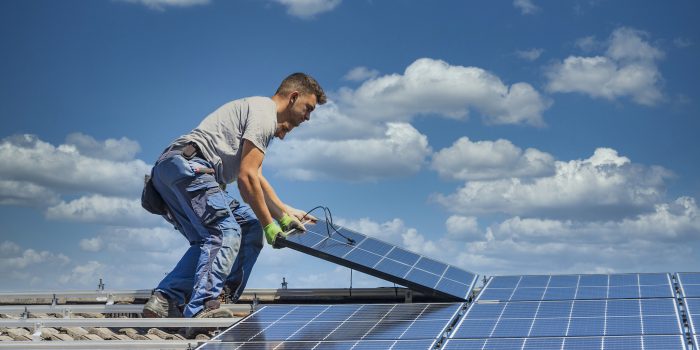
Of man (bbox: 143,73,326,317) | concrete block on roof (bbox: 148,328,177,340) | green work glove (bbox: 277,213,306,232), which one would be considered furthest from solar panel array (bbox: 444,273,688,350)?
concrete block on roof (bbox: 148,328,177,340)

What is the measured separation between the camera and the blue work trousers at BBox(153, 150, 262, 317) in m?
11.4

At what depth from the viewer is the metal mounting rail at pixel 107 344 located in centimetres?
962

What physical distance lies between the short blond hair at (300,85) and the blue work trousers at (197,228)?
1.40m

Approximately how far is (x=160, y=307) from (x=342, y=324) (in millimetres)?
2575

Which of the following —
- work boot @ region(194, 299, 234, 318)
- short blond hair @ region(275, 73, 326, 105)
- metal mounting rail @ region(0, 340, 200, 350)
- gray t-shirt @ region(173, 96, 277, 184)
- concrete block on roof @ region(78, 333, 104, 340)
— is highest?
short blond hair @ region(275, 73, 326, 105)

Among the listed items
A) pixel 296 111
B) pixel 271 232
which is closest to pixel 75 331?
pixel 271 232

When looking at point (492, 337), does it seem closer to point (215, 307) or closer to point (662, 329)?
point (662, 329)

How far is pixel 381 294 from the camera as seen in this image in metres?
13.2

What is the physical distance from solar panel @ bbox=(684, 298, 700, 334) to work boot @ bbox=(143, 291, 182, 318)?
6004mm

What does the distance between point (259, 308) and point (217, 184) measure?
5.29ft

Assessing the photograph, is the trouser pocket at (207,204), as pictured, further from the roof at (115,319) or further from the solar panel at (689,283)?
the solar panel at (689,283)

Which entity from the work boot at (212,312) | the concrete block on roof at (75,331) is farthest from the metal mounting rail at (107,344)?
the work boot at (212,312)

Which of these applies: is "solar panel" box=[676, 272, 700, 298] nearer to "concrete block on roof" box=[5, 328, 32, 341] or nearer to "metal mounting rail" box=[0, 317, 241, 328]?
"metal mounting rail" box=[0, 317, 241, 328]

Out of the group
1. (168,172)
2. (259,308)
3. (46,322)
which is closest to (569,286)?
(259,308)
